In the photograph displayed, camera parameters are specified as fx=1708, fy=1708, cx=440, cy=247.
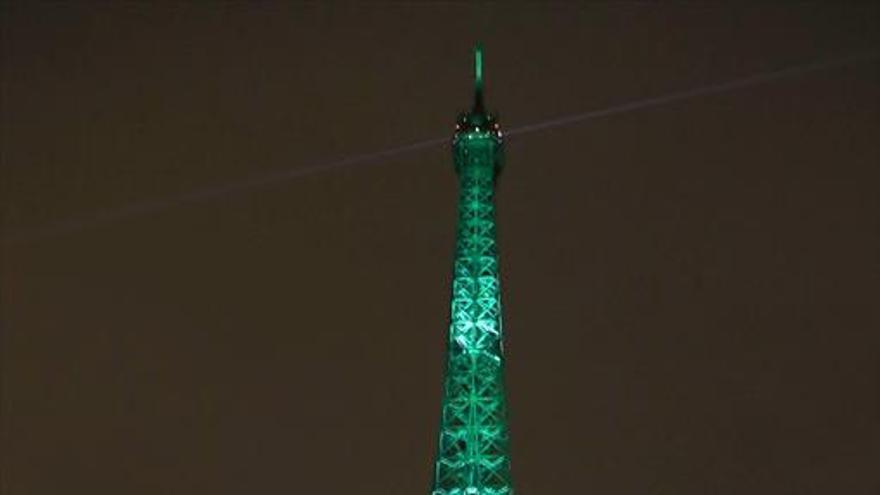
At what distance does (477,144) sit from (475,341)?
665 cm

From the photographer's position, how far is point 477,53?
184ft

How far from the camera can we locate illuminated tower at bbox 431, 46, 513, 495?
48219mm

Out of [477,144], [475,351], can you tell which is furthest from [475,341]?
[477,144]

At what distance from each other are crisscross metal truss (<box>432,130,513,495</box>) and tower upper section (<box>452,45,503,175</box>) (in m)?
0.03

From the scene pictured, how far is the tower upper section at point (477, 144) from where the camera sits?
5294 centimetres

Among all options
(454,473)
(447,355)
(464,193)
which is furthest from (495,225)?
(454,473)

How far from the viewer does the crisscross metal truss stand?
4819 cm

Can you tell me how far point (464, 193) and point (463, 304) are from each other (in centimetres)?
403

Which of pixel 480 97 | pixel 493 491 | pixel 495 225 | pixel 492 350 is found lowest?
pixel 493 491

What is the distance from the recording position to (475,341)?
5000 cm

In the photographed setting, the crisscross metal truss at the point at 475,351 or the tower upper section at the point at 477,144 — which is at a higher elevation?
the tower upper section at the point at 477,144

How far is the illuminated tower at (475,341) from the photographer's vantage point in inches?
1898

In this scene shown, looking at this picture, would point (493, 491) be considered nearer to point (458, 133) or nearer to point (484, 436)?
point (484, 436)

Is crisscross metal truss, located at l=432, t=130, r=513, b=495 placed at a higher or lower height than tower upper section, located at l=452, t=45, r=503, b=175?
lower
